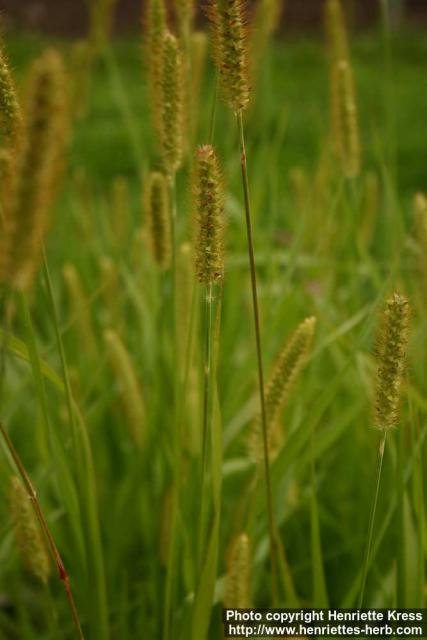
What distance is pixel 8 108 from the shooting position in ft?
2.45

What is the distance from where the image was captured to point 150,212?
105 cm

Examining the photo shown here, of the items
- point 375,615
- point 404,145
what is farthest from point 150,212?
point 404,145

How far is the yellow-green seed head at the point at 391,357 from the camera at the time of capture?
75 centimetres

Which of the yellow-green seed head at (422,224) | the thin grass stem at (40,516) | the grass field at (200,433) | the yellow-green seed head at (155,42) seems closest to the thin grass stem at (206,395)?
the grass field at (200,433)

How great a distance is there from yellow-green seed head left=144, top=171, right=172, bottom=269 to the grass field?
52 mm

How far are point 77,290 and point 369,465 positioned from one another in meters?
0.59

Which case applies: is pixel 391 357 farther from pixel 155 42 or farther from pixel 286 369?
pixel 155 42

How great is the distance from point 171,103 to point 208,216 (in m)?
0.24

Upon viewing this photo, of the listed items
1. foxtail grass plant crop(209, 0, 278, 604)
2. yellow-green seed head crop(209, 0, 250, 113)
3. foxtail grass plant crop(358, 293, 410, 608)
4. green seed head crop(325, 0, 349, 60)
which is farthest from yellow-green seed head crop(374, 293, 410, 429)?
green seed head crop(325, 0, 349, 60)

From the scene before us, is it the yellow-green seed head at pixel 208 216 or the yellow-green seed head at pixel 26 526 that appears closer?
the yellow-green seed head at pixel 208 216

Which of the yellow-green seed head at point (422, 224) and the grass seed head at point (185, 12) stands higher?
the grass seed head at point (185, 12)

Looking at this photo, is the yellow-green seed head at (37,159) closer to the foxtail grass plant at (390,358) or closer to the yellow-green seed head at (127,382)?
the foxtail grass plant at (390,358)

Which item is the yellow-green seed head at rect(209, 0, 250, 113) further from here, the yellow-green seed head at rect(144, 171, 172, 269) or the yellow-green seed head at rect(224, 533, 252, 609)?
the yellow-green seed head at rect(224, 533, 252, 609)

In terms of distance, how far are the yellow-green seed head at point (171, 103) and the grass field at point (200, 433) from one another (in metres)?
0.08
